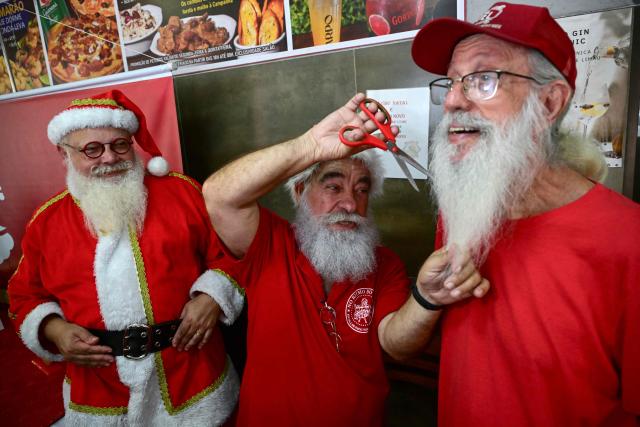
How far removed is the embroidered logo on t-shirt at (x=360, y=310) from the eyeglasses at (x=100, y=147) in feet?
3.99

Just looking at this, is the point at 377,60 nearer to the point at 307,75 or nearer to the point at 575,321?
the point at 307,75

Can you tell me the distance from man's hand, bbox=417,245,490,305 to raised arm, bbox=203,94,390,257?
423mm

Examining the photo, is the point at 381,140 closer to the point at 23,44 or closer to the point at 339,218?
the point at 339,218

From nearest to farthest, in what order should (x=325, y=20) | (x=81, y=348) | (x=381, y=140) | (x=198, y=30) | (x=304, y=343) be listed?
(x=381, y=140)
(x=304, y=343)
(x=81, y=348)
(x=325, y=20)
(x=198, y=30)

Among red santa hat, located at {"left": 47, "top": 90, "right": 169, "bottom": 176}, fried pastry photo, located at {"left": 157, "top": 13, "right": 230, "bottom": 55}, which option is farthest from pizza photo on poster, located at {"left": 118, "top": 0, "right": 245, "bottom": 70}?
red santa hat, located at {"left": 47, "top": 90, "right": 169, "bottom": 176}

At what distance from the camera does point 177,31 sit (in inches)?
89.6

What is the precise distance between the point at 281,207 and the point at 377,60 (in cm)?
100

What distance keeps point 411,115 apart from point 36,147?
238cm

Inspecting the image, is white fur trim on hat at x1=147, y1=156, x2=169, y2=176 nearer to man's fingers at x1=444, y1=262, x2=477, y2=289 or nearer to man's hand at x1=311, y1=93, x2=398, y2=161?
man's hand at x1=311, y1=93, x2=398, y2=161

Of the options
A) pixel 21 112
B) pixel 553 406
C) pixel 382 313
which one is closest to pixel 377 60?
pixel 382 313

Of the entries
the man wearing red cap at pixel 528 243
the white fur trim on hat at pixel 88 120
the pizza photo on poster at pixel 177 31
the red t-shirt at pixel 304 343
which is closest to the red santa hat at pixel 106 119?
the white fur trim on hat at pixel 88 120

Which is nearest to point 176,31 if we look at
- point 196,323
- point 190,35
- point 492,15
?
point 190,35

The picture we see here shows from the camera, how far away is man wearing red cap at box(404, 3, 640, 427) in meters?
0.76

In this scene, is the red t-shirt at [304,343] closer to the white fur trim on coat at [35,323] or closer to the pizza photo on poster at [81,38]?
the white fur trim on coat at [35,323]
